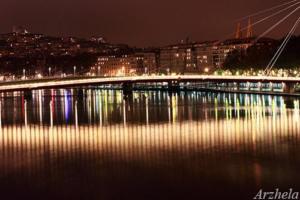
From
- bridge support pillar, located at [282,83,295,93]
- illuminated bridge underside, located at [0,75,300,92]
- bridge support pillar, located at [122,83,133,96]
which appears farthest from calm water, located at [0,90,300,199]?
bridge support pillar, located at [122,83,133,96]

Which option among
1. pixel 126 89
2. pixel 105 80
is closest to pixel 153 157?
pixel 105 80

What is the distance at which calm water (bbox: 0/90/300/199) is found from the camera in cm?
1175

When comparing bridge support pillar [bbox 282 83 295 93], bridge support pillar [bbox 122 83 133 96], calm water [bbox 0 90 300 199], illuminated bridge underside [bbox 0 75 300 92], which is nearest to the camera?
calm water [bbox 0 90 300 199]

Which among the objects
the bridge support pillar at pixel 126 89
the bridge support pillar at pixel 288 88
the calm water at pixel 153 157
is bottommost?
the calm water at pixel 153 157

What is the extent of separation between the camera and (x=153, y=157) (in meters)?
15.3

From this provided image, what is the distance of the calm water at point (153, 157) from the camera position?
38.6 ft

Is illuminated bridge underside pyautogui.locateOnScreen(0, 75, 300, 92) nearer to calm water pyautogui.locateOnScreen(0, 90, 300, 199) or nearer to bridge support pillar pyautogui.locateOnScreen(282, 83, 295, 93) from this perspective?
bridge support pillar pyautogui.locateOnScreen(282, 83, 295, 93)

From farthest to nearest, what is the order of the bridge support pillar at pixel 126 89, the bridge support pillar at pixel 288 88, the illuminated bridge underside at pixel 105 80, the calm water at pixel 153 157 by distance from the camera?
1. the bridge support pillar at pixel 126 89
2. the bridge support pillar at pixel 288 88
3. the illuminated bridge underside at pixel 105 80
4. the calm water at pixel 153 157

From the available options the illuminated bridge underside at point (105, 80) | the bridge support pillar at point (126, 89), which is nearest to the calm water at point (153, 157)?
the illuminated bridge underside at point (105, 80)

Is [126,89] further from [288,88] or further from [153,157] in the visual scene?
[153,157]

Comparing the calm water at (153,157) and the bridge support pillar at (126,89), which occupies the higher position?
the bridge support pillar at (126,89)

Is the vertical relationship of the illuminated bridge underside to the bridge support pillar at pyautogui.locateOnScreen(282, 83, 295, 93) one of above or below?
above

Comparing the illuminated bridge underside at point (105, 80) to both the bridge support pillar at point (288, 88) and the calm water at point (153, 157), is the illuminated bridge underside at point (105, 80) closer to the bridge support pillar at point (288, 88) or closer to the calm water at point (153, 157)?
the bridge support pillar at point (288, 88)

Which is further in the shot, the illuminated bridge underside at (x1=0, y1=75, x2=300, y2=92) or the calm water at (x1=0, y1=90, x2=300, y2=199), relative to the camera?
the illuminated bridge underside at (x1=0, y1=75, x2=300, y2=92)
